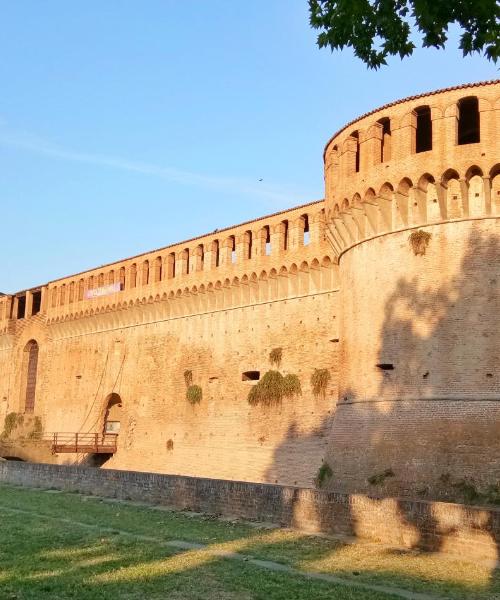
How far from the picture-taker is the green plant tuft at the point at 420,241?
15.1 metres

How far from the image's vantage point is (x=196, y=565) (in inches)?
357

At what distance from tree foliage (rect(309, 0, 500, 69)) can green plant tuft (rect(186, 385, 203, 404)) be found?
18427 mm

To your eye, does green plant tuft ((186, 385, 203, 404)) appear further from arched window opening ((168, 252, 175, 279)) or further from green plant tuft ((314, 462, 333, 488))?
green plant tuft ((314, 462, 333, 488))

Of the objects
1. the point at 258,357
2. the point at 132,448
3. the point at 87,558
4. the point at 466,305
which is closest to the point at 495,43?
the point at 87,558

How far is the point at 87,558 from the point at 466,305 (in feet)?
28.0

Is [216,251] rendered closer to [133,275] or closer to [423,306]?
[133,275]

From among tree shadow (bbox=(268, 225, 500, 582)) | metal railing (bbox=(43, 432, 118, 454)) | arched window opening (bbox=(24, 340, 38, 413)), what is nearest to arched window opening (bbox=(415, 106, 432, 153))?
tree shadow (bbox=(268, 225, 500, 582))

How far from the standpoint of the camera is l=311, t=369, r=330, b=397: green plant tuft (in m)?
19.8

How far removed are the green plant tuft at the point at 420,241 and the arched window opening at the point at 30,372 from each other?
24.0m

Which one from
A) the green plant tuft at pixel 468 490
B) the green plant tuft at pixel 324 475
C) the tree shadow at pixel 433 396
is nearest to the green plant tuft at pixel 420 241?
the tree shadow at pixel 433 396

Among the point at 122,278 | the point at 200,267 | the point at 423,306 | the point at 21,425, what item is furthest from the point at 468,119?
the point at 21,425

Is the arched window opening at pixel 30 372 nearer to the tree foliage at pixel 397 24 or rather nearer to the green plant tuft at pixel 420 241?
the green plant tuft at pixel 420 241

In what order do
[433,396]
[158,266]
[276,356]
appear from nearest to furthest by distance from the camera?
1. [433,396]
2. [276,356]
3. [158,266]

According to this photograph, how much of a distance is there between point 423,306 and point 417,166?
9.32 feet
